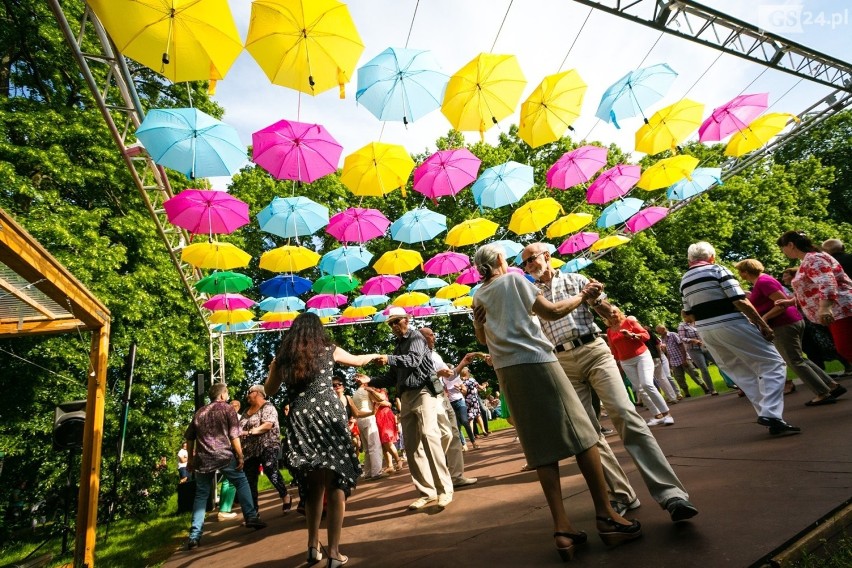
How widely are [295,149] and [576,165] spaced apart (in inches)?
234

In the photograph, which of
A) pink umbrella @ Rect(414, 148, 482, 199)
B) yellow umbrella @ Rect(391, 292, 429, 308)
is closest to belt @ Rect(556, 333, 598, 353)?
pink umbrella @ Rect(414, 148, 482, 199)

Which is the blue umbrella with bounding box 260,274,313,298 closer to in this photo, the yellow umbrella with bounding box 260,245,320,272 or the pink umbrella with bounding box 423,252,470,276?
the yellow umbrella with bounding box 260,245,320,272

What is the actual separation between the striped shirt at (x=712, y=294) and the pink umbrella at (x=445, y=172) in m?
5.15

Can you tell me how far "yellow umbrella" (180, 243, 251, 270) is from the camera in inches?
310

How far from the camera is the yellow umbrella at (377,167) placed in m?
7.15

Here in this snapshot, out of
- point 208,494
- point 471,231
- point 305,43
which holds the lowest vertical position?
point 208,494

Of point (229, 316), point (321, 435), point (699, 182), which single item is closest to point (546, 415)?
point (321, 435)

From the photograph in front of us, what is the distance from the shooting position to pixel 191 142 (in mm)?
5488

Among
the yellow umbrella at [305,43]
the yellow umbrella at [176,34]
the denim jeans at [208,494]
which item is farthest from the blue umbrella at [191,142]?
the denim jeans at [208,494]

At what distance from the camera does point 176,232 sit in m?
8.65

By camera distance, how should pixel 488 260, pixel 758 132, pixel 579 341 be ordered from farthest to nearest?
pixel 758 132, pixel 579 341, pixel 488 260

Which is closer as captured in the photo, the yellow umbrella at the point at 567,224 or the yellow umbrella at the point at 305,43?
the yellow umbrella at the point at 305,43

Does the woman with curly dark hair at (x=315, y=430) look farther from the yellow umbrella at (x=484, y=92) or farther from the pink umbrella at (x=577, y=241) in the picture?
the pink umbrella at (x=577, y=241)

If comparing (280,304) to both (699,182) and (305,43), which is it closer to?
(305,43)
